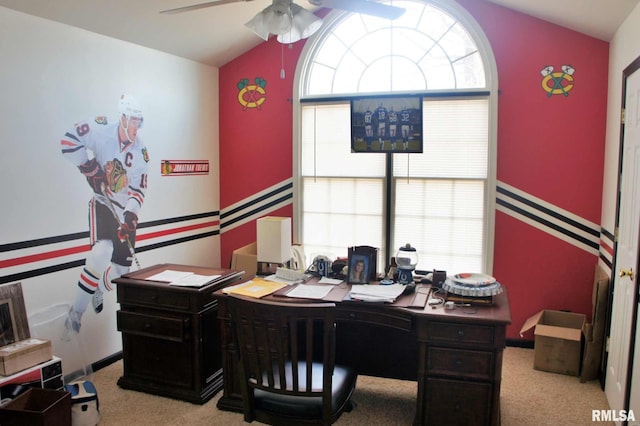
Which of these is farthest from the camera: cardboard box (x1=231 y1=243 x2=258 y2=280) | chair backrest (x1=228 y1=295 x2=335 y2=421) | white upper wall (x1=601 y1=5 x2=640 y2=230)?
cardboard box (x1=231 y1=243 x2=258 y2=280)

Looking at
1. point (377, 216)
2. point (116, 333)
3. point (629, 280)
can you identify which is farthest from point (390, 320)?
point (116, 333)

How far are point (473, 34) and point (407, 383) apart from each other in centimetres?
289

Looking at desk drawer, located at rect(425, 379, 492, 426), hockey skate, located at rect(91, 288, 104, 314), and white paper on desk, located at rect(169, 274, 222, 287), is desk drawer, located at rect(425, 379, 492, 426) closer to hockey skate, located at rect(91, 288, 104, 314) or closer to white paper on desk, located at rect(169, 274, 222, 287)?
white paper on desk, located at rect(169, 274, 222, 287)

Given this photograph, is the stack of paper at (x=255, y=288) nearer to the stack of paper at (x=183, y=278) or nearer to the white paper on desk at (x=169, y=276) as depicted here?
the stack of paper at (x=183, y=278)

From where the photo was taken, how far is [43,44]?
3189 millimetres

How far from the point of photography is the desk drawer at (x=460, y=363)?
2.65 meters

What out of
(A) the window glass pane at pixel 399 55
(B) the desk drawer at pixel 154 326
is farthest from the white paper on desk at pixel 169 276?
(A) the window glass pane at pixel 399 55

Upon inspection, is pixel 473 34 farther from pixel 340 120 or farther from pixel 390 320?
pixel 390 320

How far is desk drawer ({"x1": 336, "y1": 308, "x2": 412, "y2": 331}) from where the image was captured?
275 centimetres

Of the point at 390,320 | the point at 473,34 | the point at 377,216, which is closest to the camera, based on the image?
the point at 390,320

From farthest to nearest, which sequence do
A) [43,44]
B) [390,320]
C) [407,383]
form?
1. [407,383]
2. [43,44]
3. [390,320]

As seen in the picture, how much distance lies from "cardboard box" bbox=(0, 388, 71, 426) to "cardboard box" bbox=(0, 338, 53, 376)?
15 centimetres

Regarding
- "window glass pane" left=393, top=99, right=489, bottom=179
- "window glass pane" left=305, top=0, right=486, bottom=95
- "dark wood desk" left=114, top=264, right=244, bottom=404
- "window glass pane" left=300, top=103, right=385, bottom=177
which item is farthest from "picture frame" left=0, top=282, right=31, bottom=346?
"window glass pane" left=393, top=99, right=489, bottom=179

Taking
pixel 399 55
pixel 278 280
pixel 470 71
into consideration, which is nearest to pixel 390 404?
pixel 278 280
